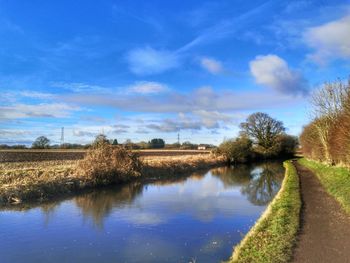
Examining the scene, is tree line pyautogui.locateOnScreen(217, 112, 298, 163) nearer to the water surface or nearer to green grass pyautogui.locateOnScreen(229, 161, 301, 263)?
the water surface

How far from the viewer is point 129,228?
14.3 metres

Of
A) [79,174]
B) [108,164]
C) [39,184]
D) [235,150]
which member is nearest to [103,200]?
[39,184]

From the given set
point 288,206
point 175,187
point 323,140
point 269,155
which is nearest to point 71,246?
point 288,206

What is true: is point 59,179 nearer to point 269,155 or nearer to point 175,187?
point 175,187

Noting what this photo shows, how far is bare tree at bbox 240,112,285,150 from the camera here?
83.6 metres

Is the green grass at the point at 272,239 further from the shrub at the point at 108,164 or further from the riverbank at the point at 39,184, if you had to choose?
the shrub at the point at 108,164

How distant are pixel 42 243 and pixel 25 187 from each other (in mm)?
9301

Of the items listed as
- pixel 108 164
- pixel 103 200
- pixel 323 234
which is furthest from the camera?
pixel 108 164

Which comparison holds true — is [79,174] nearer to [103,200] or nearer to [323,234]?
[103,200]

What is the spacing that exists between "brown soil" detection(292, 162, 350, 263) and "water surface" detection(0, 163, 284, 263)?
213cm

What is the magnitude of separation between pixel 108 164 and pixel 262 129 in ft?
197

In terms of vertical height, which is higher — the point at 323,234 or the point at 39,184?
the point at 39,184

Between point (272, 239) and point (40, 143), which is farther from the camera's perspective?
point (40, 143)

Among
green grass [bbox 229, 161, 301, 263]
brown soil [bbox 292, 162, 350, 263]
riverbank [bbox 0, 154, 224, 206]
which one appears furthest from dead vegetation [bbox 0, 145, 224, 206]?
brown soil [bbox 292, 162, 350, 263]
